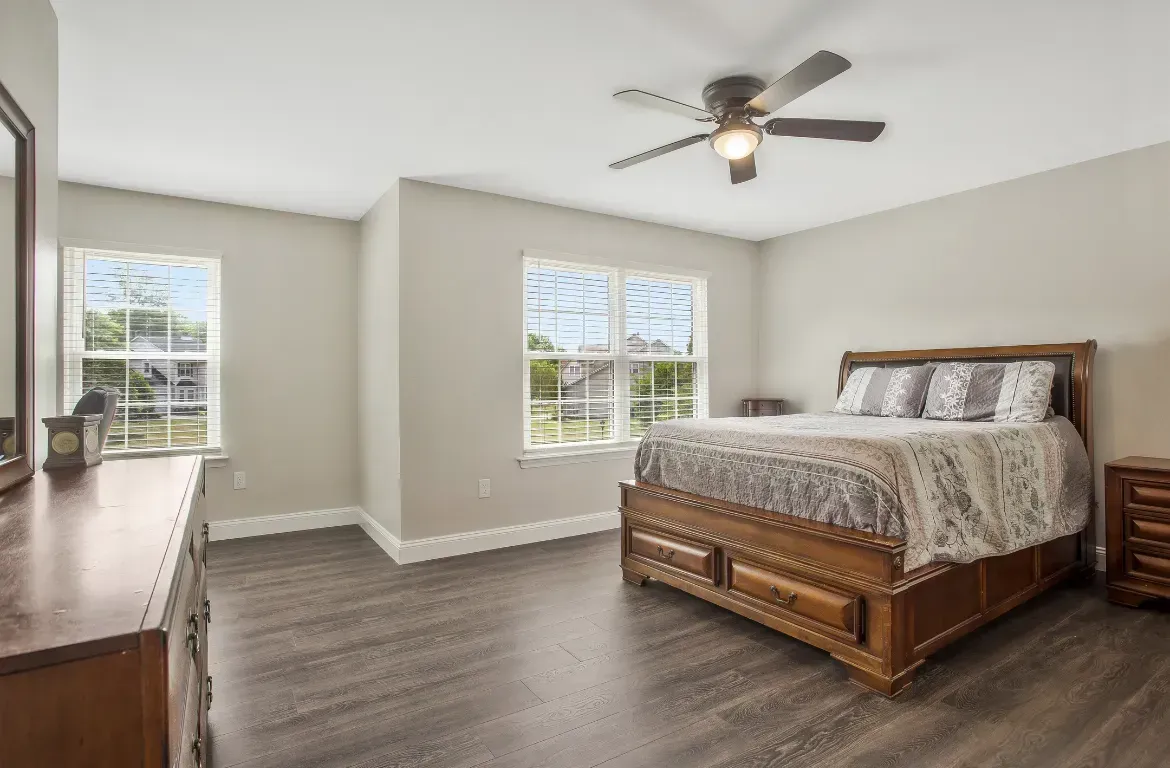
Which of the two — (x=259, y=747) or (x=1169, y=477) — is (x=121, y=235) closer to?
(x=259, y=747)

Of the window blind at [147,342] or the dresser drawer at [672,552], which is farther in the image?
the window blind at [147,342]

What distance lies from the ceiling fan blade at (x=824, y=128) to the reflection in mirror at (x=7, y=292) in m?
2.62

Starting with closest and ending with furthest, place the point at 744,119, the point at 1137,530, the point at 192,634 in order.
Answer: the point at 192,634 → the point at 744,119 → the point at 1137,530

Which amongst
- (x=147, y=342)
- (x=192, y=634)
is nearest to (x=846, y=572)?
(x=192, y=634)

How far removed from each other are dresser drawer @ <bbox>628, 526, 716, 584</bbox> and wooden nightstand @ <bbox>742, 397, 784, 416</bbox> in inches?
91.2

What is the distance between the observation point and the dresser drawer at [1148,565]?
2.99m

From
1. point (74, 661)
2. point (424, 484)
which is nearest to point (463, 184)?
point (424, 484)

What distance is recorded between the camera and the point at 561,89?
109 inches

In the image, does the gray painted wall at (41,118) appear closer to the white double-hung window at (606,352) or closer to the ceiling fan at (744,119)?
the ceiling fan at (744,119)

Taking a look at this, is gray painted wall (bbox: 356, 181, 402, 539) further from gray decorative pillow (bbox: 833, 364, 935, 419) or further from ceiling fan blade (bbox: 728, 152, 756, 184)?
gray decorative pillow (bbox: 833, 364, 935, 419)

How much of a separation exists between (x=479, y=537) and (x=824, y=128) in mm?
3194

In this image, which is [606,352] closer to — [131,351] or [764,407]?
[764,407]

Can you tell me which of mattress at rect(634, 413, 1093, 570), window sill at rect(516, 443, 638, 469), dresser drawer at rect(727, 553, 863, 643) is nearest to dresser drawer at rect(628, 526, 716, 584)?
dresser drawer at rect(727, 553, 863, 643)

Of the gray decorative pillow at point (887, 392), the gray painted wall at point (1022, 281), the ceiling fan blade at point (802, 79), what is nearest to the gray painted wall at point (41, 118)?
the ceiling fan blade at point (802, 79)
